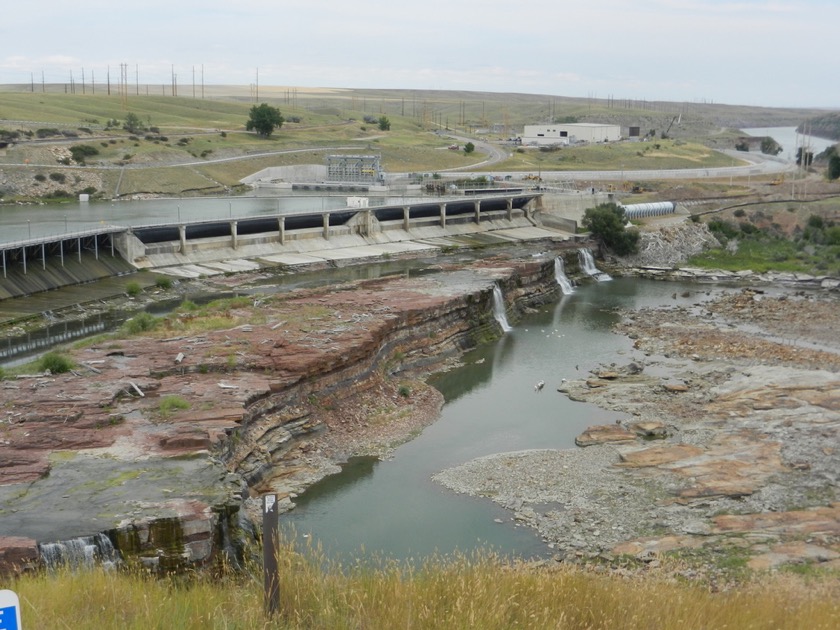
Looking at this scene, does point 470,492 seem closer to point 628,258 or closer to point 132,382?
point 132,382

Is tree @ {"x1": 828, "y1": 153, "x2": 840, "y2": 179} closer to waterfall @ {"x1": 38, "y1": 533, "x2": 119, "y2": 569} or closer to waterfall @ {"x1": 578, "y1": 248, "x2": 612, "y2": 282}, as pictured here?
waterfall @ {"x1": 578, "y1": 248, "x2": 612, "y2": 282}

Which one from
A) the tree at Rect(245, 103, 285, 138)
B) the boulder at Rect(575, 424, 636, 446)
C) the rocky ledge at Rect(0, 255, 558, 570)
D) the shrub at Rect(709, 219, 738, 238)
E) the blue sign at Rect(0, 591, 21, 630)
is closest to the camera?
the blue sign at Rect(0, 591, 21, 630)

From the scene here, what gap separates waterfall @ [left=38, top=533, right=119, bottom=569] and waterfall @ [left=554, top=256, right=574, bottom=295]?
46766 mm

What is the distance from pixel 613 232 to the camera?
243ft

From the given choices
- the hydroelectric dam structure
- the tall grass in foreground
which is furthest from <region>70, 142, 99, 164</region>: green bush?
the tall grass in foreground

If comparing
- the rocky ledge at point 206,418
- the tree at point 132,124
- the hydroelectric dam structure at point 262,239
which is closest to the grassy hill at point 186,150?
the tree at point 132,124

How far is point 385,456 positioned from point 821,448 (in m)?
14.0

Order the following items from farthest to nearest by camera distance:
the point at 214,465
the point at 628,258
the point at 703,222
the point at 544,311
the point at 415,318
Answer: the point at 703,222 < the point at 628,258 < the point at 544,311 < the point at 415,318 < the point at 214,465

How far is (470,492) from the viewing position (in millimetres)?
27375

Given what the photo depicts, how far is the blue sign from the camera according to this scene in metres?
6.12

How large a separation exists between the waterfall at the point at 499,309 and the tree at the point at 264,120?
77.1 meters

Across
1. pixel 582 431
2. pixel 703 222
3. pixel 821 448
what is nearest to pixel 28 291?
pixel 582 431

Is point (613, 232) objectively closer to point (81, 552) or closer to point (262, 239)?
point (262, 239)

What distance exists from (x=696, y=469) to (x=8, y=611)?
82.4 ft
